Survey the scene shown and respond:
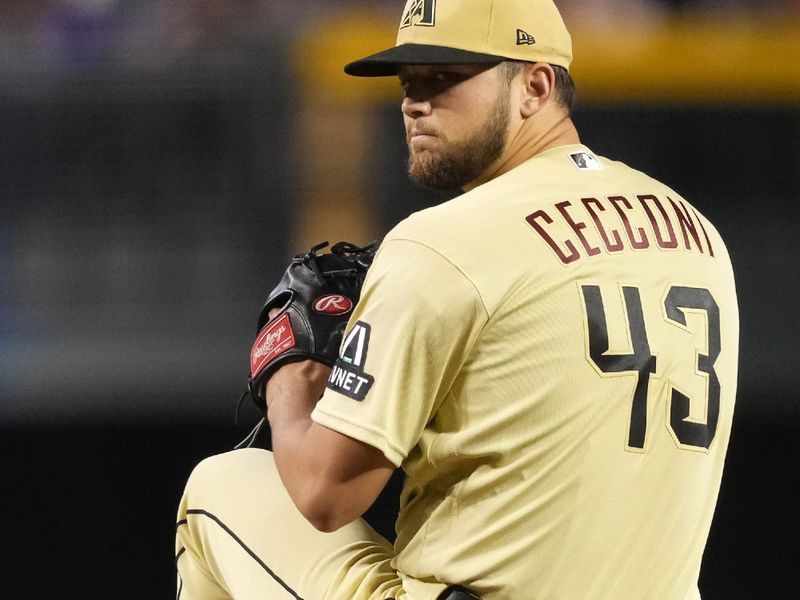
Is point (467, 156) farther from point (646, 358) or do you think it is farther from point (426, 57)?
point (646, 358)

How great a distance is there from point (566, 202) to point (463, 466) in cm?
34

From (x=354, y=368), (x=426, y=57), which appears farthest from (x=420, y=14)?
(x=354, y=368)

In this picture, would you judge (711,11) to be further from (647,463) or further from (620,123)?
(647,463)

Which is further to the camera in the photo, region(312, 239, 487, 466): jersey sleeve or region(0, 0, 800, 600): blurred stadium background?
region(0, 0, 800, 600): blurred stadium background

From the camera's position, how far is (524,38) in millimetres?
1501

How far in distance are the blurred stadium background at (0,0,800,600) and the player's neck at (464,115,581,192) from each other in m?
2.30

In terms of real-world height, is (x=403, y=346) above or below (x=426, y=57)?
below

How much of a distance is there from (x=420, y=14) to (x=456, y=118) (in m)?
0.15

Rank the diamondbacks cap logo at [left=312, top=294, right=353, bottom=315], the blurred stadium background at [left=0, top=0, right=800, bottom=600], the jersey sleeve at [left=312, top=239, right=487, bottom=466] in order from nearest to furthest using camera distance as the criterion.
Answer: the jersey sleeve at [left=312, top=239, right=487, bottom=466] → the diamondbacks cap logo at [left=312, top=294, right=353, bottom=315] → the blurred stadium background at [left=0, top=0, right=800, bottom=600]

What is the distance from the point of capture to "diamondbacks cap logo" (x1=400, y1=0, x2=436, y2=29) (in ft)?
4.95

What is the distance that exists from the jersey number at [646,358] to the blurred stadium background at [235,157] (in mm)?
2290

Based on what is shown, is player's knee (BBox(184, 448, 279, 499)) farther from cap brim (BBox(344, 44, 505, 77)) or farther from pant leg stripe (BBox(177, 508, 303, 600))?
cap brim (BBox(344, 44, 505, 77))

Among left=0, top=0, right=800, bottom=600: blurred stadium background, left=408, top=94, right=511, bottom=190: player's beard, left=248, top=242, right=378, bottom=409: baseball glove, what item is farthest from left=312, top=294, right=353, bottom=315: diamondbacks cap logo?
left=0, top=0, right=800, bottom=600: blurred stadium background

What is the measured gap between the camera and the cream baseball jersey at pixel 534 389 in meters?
1.31
